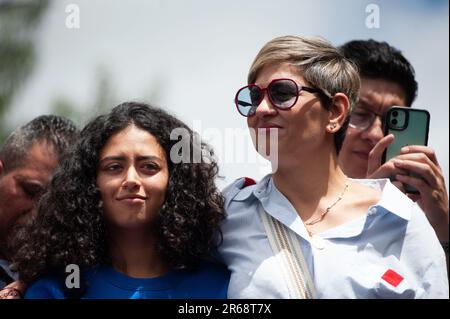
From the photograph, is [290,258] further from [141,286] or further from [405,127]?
[405,127]

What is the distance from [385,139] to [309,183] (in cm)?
53

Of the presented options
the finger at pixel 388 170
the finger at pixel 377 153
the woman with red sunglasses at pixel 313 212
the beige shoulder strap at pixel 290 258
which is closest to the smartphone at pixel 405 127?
the finger at pixel 377 153

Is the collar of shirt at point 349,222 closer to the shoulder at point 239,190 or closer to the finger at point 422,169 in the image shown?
the shoulder at point 239,190

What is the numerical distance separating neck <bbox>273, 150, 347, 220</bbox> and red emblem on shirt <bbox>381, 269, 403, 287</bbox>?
1.19 feet

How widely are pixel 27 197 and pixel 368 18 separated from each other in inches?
71.8

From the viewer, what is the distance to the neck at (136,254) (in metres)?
3.06

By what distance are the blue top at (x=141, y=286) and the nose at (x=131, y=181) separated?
0.34 m

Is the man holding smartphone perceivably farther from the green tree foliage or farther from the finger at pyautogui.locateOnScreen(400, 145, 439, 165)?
the green tree foliage

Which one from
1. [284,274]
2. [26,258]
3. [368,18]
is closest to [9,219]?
[26,258]

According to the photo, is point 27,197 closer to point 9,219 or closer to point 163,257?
point 9,219

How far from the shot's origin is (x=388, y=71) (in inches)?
156

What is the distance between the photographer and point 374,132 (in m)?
3.67

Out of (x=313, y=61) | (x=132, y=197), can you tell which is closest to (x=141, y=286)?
(x=132, y=197)

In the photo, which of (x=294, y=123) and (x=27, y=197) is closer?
(x=294, y=123)
